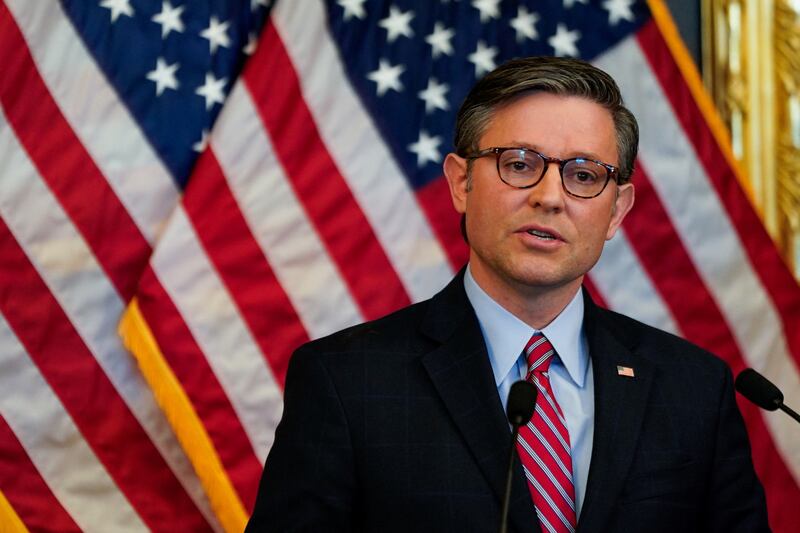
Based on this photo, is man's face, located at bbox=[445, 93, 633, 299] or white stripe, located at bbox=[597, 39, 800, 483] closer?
man's face, located at bbox=[445, 93, 633, 299]

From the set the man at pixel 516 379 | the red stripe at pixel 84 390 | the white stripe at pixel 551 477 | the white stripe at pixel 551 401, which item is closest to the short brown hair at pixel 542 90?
the man at pixel 516 379

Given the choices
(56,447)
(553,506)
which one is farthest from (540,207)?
(56,447)

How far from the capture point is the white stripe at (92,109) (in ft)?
9.26

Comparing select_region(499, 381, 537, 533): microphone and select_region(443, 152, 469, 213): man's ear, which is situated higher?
select_region(443, 152, 469, 213): man's ear

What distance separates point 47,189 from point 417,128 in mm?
911

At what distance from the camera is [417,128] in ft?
9.52

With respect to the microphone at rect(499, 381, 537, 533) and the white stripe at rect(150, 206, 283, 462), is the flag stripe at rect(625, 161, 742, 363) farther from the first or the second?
the microphone at rect(499, 381, 537, 533)

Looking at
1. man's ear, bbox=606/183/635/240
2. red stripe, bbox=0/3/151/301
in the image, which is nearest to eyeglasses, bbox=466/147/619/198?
man's ear, bbox=606/183/635/240

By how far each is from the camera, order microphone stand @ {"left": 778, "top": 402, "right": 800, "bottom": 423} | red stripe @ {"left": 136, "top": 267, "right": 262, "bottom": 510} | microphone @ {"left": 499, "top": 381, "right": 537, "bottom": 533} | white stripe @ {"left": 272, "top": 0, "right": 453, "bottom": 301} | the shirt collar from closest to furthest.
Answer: microphone @ {"left": 499, "top": 381, "right": 537, "bottom": 533}, microphone stand @ {"left": 778, "top": 402, "right": 800, "bottom": 423}, the shirt collar, red stripe @ {"left": 136, "top": 267, "right": 262, "bottom": 510}, white stripe @ {"left": 272, "top": 0, "right": 453, "bottom": 301}

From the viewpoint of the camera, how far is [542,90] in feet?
6.26

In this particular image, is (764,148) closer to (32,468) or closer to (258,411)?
(258,411)

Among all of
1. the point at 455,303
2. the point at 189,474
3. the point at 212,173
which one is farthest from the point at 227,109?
the point at 455,303

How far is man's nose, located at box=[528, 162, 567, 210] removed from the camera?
5.97 feet

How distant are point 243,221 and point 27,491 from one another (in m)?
0.83
